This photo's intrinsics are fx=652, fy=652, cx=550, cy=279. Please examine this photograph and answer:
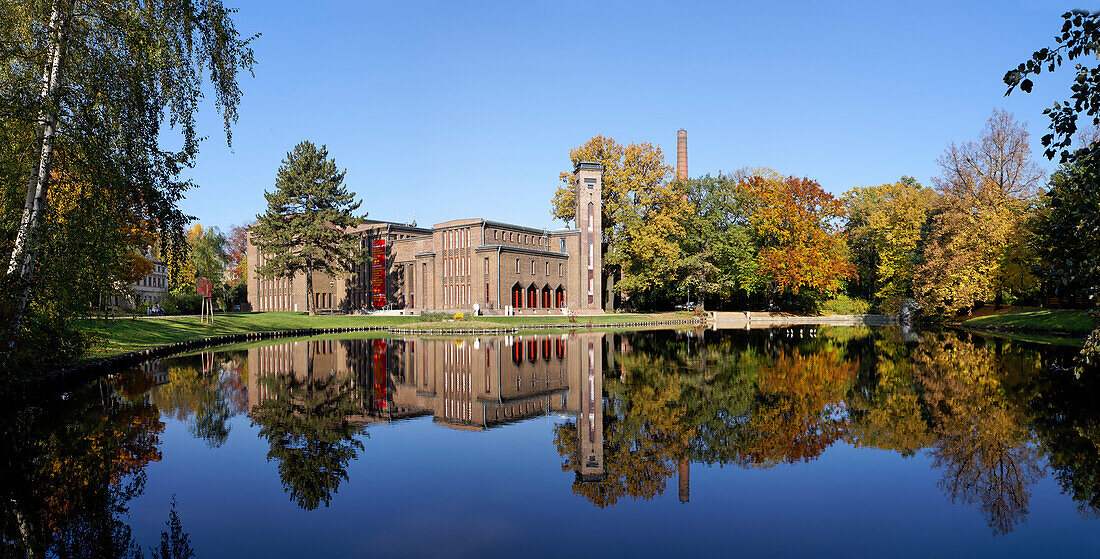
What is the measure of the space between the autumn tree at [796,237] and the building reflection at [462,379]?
113 feet

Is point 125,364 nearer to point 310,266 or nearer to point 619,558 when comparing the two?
point 619,558

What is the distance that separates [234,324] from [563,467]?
40.9 meters

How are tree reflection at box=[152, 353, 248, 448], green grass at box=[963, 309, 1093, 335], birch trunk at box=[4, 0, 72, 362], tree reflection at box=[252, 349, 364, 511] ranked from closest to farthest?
1. tree reflection at box=[252, 349, 364, 511]
2. tree reflection at box=[152, 353, 248, 448]
3. birch trunk at box=[4, 0, 72, 362]
4. green grass at box=[963, 309, 1093, 335]

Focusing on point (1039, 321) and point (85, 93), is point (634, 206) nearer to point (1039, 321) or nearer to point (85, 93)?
point (1039, 321)

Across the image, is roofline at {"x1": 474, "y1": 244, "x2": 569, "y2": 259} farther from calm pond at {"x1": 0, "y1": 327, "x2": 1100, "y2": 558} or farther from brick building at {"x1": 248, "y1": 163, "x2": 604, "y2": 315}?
calm pond at {"x1": 0, "y1": 327, "x2": 1100, "y2": 558}

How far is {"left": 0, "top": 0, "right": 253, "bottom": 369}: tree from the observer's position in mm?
13023

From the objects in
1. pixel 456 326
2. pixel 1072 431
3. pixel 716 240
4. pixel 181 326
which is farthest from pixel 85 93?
pixel 716 240

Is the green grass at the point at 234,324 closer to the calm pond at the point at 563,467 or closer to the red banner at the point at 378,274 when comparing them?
the calm pond at the point at 563,467

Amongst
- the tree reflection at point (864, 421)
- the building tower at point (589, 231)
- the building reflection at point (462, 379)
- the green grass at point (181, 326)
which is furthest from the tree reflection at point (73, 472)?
the building tower at point (589, 231)

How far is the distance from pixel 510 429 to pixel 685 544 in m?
6.48

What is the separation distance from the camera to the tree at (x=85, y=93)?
13.0 metres

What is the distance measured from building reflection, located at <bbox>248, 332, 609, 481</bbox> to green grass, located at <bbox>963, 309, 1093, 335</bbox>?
90.4ft

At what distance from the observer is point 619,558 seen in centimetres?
607

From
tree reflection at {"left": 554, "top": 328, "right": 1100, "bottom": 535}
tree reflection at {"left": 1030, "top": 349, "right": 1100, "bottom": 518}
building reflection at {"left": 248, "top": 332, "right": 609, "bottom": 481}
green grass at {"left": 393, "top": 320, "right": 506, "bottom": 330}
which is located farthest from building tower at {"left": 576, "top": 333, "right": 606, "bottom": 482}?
green grass at {"left": 393, "top": 320, "right": 506, "bottom": 330}
